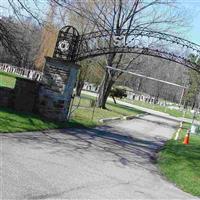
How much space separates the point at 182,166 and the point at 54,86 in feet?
19.6

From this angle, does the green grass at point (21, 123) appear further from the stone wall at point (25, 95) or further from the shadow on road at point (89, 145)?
the stone wall at point (25, 95)

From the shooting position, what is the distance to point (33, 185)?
7586mm

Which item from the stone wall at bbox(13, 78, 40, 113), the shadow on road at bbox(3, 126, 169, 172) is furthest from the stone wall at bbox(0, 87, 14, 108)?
the shadow on road at bbox(3, 126, 169, 172)

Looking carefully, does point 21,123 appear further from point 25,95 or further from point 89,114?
point 89,114

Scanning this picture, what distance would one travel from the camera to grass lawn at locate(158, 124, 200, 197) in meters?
11.0

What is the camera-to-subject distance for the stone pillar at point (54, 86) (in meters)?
17.0

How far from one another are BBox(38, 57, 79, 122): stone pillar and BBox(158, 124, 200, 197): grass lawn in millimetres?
4081

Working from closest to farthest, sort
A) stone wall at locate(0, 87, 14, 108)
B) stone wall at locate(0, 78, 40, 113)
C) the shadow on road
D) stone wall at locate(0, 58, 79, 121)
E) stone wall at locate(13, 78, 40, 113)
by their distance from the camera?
the shadow on road → stone wall at locate(0, 87, 14, 108) → stone wall at locate(0, 78, 40, 113) → stone wall at locate(13, 78, 40, 113) → stone wall at locate(0, 58, 79, 121)

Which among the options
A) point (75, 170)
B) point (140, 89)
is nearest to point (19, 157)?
point (75, 170)

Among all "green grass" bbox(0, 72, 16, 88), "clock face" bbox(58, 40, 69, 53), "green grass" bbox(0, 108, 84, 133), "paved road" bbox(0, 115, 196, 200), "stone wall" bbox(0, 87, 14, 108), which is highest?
"clock face" bbox(58, 40, 69, 53)

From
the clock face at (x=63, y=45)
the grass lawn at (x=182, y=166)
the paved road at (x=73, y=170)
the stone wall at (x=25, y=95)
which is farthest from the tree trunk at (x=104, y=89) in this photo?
the paved road at (x=73, y=170)

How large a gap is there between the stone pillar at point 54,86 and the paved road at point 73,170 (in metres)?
2.45

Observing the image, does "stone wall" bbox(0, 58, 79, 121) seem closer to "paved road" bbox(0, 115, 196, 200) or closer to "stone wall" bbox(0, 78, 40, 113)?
"stone wall" bbox(0, 78, 40, 113)

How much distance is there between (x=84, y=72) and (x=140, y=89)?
2530 inches
